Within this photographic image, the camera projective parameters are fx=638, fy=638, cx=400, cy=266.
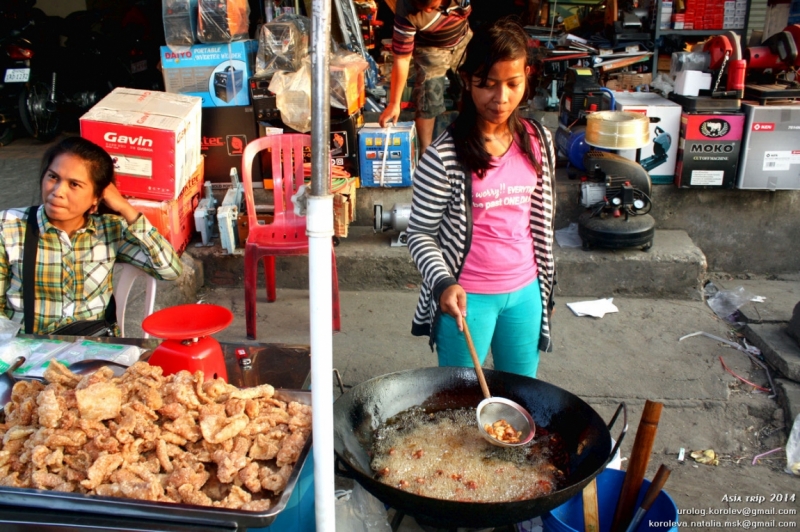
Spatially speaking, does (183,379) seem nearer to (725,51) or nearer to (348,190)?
(348,190)

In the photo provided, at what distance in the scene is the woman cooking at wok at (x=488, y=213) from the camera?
198 cm

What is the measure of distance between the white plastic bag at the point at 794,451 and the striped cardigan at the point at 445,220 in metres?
1.72

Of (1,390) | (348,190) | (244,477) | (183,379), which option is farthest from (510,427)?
(348,190)

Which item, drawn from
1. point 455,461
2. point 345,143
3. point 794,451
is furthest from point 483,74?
point 345,143

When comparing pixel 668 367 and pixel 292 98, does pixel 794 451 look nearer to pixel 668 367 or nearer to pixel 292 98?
pixel 668 367

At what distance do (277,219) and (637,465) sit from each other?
2829 millimetres

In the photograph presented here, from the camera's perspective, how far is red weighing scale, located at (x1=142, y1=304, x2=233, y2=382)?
1.79 meters

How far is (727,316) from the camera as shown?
14.2ft

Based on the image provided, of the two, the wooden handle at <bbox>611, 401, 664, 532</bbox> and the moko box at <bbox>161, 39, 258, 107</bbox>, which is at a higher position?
the moko box at <bbox>161, 39, 258, 107</bbox>

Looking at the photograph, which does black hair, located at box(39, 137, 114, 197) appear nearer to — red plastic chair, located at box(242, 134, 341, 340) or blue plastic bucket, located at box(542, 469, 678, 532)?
red plastic chair, located at box(242, 134, 341, 340)

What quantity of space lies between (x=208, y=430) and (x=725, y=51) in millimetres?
4598

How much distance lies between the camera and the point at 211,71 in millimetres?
4891

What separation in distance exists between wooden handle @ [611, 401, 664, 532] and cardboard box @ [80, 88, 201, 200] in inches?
136

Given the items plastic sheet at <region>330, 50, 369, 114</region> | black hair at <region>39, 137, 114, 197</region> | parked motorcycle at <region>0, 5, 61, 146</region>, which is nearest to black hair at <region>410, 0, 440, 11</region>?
plastic sheet at <region>330, 50, 369, 114</region>
